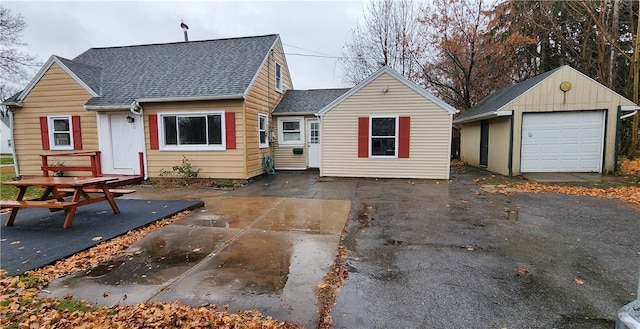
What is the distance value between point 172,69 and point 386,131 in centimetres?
847

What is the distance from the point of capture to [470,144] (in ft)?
53.1

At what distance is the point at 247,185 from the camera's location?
10086mm

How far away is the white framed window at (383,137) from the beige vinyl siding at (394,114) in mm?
209

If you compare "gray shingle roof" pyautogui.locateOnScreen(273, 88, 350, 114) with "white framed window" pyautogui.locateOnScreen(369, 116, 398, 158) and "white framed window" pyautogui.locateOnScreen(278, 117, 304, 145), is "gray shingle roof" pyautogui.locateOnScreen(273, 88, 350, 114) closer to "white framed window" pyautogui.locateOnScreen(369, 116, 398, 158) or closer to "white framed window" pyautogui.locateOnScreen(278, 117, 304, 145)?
"white framed window" pyautogui.locateOnScreen(278, 117, 304, 145)

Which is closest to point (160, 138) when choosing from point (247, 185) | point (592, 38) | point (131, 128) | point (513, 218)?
point (131, 128)

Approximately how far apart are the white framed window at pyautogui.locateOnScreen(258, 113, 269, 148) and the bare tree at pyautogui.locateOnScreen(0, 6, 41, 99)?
16.2 metres

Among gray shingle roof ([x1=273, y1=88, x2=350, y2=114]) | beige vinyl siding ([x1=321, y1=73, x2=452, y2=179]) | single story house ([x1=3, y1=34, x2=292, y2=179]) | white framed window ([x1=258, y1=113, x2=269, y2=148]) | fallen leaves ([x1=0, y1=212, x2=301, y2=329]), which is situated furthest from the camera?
gray shingle roof ([x1=273, y1=88, x2=350, y2=114])

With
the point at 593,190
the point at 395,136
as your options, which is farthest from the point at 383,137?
the point at 593,190

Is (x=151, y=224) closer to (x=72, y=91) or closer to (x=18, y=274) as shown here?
(x=18, y=274)

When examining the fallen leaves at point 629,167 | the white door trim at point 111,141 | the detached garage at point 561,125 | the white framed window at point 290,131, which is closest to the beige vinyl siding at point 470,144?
the detached garage at point 561,125

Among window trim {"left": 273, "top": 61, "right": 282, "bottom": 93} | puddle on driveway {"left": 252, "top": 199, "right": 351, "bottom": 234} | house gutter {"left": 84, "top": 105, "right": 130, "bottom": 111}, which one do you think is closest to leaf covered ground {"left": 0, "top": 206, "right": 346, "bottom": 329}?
puddle on driveway {"left": 252, "top": 199, "right": 351, "bottom": 234}

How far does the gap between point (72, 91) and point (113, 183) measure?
24.5 feet

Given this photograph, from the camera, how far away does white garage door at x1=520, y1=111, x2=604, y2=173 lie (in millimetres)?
10789

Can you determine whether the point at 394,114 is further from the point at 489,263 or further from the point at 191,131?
the point at 489,263
